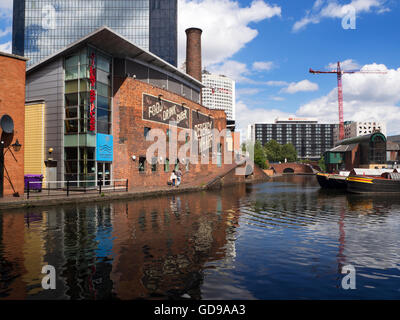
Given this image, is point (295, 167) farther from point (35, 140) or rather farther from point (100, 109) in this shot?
point (35, 140)

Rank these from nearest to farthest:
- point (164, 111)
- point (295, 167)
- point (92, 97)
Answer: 1. point (92, 97)
2. point (164, 111)
3. point (295, 167)

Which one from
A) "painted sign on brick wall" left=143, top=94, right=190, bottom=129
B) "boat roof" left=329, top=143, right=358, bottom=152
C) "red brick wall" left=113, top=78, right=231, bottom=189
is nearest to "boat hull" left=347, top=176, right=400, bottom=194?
"painted sign on brick wall" left=143, top=94, right=190, bottom=129

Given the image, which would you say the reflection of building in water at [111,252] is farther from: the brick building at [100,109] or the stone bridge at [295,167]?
the stone bridge at [295,167]

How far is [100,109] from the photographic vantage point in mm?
25484

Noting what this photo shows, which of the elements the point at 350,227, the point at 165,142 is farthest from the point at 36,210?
the point at 165,142

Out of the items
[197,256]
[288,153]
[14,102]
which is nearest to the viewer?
[197,256]

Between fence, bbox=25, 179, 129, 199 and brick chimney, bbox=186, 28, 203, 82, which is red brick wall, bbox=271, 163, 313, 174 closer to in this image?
brick chimney, bbox=186, 28, 203, 82

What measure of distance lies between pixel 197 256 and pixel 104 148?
19.6 metres

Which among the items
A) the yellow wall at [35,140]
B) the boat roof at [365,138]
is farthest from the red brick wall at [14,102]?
the boat roof at [365,138]

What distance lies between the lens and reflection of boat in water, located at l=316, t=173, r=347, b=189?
121ft

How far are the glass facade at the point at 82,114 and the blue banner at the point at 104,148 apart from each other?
1.24 ft

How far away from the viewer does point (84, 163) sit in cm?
2419

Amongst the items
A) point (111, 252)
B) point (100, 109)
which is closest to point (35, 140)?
point (100, 109)

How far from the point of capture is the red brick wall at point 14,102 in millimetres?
19141
